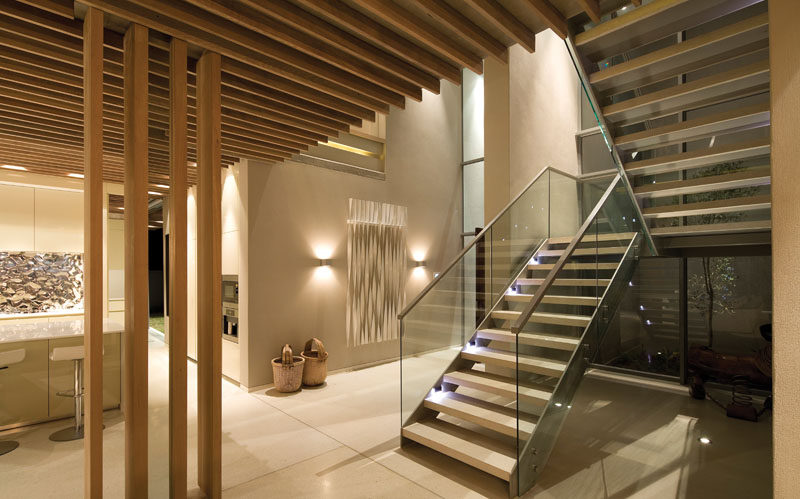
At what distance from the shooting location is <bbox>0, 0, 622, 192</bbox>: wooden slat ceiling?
8.25 ft

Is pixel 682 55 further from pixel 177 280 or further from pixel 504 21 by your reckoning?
pixel 177 280

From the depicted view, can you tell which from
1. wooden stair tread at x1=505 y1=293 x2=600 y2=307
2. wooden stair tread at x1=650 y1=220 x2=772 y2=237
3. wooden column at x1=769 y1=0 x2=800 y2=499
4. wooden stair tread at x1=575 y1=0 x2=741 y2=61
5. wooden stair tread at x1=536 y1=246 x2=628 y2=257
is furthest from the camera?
wooden stair tread at x1=650 y1=220 x2=772 y2=237

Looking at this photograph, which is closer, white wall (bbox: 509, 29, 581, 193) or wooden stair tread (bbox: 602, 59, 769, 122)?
wooden stair tread (bbox: 602, 59, 769, 122)

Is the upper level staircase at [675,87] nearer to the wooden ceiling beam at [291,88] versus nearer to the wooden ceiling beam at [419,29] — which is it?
the wooden ceiling beam at [419,29]

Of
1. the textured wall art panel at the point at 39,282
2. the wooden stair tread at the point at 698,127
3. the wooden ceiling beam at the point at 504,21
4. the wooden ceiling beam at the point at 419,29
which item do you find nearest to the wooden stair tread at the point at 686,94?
the wooden stair tread at the point at 698,127

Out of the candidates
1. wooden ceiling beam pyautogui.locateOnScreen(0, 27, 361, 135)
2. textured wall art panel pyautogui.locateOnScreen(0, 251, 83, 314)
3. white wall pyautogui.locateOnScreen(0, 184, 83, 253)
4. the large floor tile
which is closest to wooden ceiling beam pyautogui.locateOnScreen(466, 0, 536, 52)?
wooden ceiling beam pyautogui.locateOnScreen(0, 27, 361, 135)

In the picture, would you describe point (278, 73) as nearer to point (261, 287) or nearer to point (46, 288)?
point (261, 287)

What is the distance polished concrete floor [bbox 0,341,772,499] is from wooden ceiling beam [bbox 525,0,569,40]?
3211 mm

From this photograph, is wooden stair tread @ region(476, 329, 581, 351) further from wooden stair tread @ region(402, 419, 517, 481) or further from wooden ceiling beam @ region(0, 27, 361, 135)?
wooden ceiling beam @ region(0, 27, 361, 135)

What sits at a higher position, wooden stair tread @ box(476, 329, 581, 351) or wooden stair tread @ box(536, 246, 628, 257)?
wooden stair tread @ box(536, 246, 628, 257)

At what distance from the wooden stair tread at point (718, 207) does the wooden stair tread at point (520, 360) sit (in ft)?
6.49

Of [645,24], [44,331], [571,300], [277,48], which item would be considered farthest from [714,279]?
[44,331]

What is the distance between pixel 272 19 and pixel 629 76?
8.27 feet

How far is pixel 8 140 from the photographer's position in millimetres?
4602
